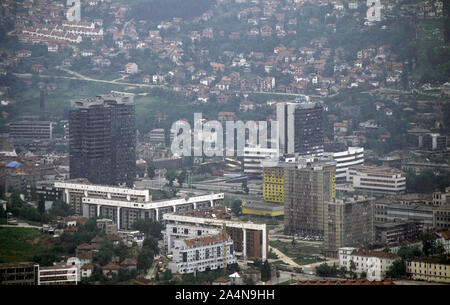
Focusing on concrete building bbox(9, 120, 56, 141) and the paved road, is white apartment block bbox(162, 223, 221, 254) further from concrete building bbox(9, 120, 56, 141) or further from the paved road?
concrete building bbox(9, 120, 56, 141)

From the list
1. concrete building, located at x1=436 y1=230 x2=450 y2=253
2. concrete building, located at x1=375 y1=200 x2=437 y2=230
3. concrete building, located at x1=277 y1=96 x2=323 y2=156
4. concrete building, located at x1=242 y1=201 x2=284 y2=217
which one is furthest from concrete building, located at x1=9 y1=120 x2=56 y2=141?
concrete building, located at x1=436 y1=230 x2=450 y2=253

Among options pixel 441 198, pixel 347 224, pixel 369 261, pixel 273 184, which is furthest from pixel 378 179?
pixel 369 261

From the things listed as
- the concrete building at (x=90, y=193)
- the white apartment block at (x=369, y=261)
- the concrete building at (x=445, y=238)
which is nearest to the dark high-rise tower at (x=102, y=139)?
the concrete building at (x=90, y=193)

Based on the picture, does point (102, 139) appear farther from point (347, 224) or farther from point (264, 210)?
point (347, 224)

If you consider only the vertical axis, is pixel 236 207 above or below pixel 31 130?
below
